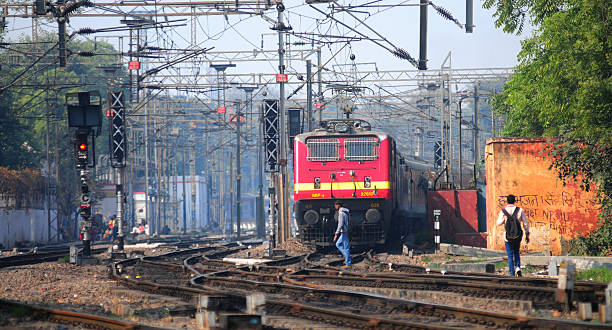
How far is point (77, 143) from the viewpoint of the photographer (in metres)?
22.1

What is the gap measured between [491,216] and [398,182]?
359 centimetres

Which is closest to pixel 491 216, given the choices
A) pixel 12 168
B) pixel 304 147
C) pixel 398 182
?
pixel 398 182

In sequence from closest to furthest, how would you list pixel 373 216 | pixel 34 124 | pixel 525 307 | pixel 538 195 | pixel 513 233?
pixel 525 307 < pixel 513 233 < pixel 538 195 < pixel 373 216 < pixel 34 124

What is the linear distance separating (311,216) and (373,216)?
1.78 meters

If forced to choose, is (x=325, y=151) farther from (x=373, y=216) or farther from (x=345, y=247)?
(x=345, y=247)

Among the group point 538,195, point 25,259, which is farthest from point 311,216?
point 25,259

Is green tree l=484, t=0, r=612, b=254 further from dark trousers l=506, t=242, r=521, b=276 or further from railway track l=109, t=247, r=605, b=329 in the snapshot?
railway track l=109, t=247, r=605, b=329

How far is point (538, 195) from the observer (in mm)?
22969

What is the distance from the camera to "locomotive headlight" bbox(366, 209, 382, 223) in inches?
926

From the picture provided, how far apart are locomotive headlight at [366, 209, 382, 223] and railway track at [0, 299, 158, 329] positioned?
14154mm

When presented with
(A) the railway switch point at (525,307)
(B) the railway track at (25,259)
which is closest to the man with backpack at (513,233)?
(A) the railway switch point at (525,307)

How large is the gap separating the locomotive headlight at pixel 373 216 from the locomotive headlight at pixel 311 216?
1465 mm

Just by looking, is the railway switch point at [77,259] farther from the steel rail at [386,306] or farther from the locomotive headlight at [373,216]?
the steel rail at [386,306]

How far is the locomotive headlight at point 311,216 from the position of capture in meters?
24.0
